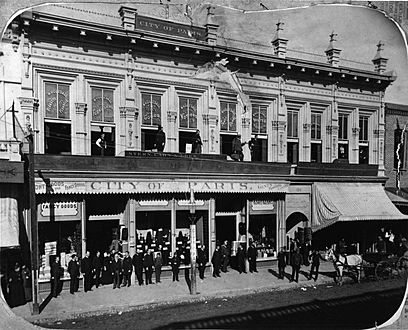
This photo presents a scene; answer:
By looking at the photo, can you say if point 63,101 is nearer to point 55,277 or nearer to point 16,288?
point 55,277

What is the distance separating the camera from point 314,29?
3709 millimetres

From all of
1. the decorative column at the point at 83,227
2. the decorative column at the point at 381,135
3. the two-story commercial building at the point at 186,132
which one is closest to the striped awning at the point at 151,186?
the two-story commercial building at the point at 186,132

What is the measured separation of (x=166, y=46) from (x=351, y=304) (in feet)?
9.55

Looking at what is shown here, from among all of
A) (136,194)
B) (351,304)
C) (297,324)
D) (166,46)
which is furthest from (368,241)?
(166,46)

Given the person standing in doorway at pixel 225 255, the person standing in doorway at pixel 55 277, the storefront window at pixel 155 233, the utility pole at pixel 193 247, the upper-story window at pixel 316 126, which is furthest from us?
the upper-story window at pixel 316 126

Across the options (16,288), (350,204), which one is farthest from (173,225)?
(350,204)

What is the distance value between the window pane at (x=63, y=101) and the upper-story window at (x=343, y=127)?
8.19 feet

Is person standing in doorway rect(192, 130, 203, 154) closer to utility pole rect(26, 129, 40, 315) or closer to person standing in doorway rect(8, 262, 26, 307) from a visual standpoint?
utility pole rect(26, 129, 40, 315)

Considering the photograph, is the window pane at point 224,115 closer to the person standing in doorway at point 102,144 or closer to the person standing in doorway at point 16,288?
the person standing in doorway at point 102,144

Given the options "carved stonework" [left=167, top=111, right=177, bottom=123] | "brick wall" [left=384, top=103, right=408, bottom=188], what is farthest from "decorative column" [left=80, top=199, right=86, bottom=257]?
"brick wall" [left=384, top=103, right=408, bottom=188]

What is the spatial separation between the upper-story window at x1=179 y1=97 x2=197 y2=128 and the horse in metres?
1.84

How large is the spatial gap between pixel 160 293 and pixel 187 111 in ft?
5.15

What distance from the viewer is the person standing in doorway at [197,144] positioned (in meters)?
3.54

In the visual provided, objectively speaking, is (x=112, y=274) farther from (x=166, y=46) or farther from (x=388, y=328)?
(x=388, y=328)
